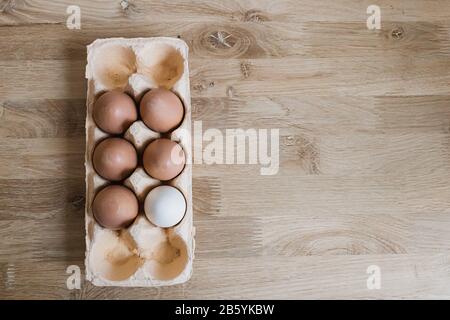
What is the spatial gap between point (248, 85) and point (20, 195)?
0.61 m

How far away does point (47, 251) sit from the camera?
1.07 meters

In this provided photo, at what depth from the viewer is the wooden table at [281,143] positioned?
3.53 ft

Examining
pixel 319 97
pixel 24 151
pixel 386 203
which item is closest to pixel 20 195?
pixel 24 151

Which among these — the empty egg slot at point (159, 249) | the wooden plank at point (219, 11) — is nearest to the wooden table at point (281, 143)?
the wooden plank at point (219, 11)

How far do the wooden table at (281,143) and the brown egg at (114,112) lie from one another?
161 mm

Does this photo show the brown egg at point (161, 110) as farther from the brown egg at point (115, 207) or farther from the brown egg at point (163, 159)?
the brown egg at point (115, 207)

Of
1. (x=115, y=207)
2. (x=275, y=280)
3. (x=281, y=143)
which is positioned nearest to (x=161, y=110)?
(x=115, y=207)

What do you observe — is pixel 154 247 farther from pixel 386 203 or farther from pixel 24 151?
pixel 386 203

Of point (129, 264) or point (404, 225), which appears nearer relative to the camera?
point (129, 264)

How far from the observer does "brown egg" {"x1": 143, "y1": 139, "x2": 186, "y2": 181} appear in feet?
3.03

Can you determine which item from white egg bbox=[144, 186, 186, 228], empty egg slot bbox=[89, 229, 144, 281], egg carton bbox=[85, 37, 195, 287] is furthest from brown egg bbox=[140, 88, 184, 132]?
empty egg slot bbox=[89, 229, 144, 281]
